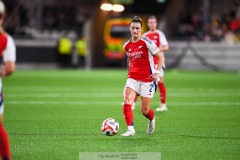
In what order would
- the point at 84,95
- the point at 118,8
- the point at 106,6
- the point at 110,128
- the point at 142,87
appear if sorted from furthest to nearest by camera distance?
the point at 118,8, the point at 106,6, the point at 84,95, the point at 142,87, the point at 110,128

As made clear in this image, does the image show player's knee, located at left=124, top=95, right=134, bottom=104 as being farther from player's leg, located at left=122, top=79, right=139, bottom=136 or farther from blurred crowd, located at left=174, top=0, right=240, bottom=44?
blurred crowd, located at left=174, top=0, right=240, bottom=44

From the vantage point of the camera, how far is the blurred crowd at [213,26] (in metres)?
39.5

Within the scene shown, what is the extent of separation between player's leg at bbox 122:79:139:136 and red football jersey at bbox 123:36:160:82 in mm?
156

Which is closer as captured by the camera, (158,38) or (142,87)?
(142,87)

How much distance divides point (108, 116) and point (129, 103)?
3835mm

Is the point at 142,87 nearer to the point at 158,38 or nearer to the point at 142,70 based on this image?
the point at 142,70

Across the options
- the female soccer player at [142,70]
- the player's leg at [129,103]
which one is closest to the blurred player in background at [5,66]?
the player's leg at [129,103]

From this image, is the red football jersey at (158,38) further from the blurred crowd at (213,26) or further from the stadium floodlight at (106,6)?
the stadium floodlight at (106,6)

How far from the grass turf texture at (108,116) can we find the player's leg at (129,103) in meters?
0.20

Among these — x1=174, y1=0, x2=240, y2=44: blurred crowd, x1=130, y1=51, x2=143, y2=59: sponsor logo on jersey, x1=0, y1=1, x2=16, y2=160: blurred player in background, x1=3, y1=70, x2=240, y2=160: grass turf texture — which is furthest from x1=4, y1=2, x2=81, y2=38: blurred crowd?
x1=0, y1=1, x2=16, y2=160: blurred player in background

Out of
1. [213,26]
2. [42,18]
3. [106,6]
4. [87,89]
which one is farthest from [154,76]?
[106,6]

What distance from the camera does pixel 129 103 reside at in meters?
11.6

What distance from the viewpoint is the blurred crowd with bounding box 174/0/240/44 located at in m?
39.5

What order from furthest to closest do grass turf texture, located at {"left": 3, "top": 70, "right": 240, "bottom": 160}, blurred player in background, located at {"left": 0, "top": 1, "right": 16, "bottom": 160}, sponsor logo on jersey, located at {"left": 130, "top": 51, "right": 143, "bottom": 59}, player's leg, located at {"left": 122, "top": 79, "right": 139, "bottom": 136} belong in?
sponsor logo on jersey, located at {"left": 130, "top": 51, "right": 143, "bottom": 59} → player's leg, located at {"left": 122, "top": 79, "right": 139, "bottom": 136} → grass turf texture, located at {"left": 3, "top": 70, "right": 240, "bottom": 160} → blurred player in background, located at {"left": 0, "top": 1, "right": 16, "bottom": 160}
